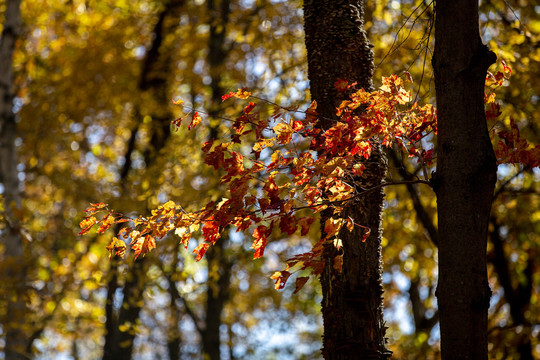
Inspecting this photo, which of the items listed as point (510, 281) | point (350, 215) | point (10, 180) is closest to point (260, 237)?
point (350, 215)

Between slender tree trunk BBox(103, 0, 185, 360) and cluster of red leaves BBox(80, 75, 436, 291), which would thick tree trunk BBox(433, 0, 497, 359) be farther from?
slender tree trunk BBox(103, 0, 185, 360)

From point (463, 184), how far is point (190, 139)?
486 cm

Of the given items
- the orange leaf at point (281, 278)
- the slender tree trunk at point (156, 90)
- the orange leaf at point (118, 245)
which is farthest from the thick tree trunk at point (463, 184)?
the slender tree trunk at point (156, 90)

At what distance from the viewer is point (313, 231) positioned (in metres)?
7.10

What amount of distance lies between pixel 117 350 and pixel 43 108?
484cm

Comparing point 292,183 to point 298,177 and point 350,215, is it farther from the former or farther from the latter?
point 350,215

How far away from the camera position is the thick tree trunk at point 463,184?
2.24 metres

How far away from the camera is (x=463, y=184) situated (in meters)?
2.29

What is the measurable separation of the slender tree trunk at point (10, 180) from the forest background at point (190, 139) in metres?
0.23

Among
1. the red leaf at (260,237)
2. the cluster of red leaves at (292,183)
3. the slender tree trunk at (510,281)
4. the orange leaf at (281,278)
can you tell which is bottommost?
the orange leaf at (281,278)

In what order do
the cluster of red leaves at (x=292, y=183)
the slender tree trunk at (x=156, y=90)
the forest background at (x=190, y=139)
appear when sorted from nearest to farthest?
the cluster of red leaves at (x=292, y=183), the forest background at (x=190, y=139), the slender tree trunk at (x=156, y=90)

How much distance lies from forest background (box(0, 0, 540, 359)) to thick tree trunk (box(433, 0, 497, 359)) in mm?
1719

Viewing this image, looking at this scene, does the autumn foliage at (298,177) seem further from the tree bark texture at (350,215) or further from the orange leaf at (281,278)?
the tree bark texture at (350,215)

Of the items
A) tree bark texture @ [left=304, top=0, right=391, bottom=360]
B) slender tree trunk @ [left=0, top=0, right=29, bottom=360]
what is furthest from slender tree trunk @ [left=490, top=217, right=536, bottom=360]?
slender tree trunk @ [left=0, top=0, right=29, bottom=360]
